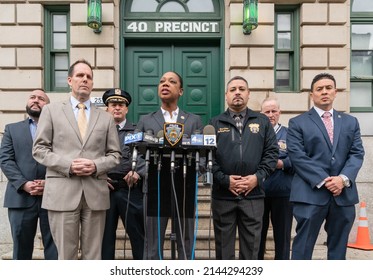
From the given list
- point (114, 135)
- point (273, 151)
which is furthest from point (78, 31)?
point (273, 151)

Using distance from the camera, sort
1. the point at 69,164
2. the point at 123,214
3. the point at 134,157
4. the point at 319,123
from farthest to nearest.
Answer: the point at 123,214 → the point at 319,123 → the point at 69,164 → the point at 134,157

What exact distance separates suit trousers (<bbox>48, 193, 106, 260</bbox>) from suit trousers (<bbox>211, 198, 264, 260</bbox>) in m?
1.27

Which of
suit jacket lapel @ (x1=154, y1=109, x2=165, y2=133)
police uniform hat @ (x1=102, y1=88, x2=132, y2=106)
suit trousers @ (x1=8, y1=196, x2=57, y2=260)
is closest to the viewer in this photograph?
suit jacket lapel @ (x1=154, y1=109, x2=165, y2=133)

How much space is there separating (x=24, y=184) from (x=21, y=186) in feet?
0.13

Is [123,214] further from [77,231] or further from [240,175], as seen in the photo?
[240,175]

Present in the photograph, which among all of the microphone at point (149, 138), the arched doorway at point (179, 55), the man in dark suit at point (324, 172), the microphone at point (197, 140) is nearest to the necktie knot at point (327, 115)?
the man in dark suit at point (324, 172)

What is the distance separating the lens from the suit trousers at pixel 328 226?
412cm

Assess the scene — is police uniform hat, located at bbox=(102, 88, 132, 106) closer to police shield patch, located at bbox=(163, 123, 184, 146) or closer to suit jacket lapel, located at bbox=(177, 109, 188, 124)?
suit jacket lapel, located at bbox=(177, 109, 188, 124)

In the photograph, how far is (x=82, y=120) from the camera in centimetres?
386

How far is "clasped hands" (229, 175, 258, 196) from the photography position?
4.04m

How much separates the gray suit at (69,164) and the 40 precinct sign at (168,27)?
16.2ft

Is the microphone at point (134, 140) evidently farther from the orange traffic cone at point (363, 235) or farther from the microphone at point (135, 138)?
the orange traffic cone at point (363, 235)

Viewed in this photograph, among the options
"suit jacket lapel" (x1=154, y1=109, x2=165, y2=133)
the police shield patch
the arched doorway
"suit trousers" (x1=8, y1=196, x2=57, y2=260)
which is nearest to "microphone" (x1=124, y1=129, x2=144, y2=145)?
the police shield patch

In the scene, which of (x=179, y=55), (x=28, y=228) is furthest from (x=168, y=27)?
(x=28, y=228)
